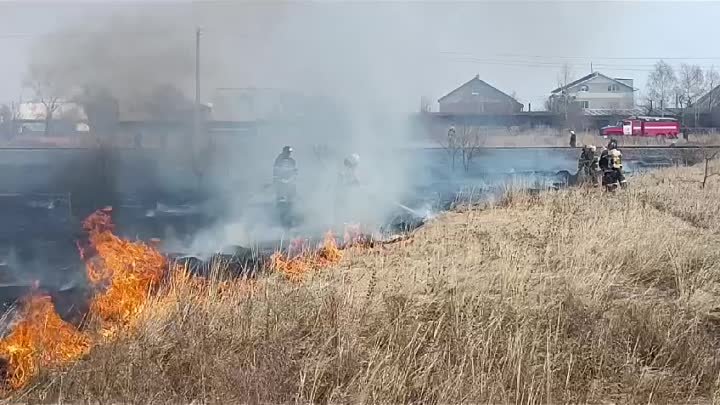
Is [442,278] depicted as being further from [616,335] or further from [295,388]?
[295,388]

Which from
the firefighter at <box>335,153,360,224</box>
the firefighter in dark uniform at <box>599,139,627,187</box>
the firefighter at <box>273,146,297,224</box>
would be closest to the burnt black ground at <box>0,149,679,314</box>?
the firefighter at <box>273,146,297,224</box>

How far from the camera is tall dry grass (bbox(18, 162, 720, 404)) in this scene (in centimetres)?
346

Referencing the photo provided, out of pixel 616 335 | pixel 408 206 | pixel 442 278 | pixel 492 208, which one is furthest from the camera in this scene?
pixel 408 206

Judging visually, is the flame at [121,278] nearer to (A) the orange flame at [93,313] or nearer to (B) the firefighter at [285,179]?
(A) the orange flame at [93,313]

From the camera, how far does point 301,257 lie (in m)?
7.59

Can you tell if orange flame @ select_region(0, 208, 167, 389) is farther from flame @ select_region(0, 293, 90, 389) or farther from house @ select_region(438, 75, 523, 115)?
house @ select_region(438, 75, 523, 115)

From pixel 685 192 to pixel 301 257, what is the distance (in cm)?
914

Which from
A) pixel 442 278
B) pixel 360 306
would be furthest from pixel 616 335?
pixel 360 306

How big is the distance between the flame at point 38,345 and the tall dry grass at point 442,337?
32 cm

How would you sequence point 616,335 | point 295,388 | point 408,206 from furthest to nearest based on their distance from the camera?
point 408,206, point 616,335, point 295,388

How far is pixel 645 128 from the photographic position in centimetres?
4125

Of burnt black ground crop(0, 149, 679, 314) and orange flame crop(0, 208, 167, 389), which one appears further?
burnt black ground crop(0, 149, 679, 314)

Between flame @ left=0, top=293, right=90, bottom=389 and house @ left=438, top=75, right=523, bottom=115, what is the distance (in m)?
32.9

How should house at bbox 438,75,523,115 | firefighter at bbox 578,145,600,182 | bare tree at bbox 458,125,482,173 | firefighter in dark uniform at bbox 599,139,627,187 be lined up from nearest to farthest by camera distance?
firefighter in dark uniform at bbox 599,139,627,187 → firefighter at bbox 578,145,600,182 → bare tree at bbox 458,125,482,173 → house at bbox 438,75,523,115
